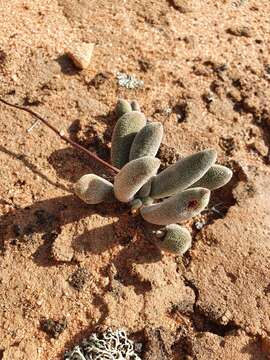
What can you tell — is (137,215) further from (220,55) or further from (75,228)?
(220,55)

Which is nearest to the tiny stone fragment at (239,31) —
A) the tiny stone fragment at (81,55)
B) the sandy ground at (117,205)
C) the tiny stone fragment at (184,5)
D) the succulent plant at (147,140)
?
the sandy ground at (117,205)

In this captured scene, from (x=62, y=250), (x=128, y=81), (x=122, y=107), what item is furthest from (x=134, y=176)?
(x=128, y=81)

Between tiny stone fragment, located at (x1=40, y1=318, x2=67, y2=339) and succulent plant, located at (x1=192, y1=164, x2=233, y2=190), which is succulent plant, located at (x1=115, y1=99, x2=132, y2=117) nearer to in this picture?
succulent plant, located at (x1=192, y1=164, x2=233, y2=190)

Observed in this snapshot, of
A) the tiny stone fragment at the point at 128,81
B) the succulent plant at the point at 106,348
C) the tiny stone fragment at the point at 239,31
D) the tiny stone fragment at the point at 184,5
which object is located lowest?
the succulent plant at the point at 106,348

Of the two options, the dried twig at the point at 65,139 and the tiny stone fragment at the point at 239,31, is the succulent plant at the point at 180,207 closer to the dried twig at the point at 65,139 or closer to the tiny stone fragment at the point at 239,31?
the dried twig at the point at 65,139

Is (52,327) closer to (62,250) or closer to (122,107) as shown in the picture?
(62,250)

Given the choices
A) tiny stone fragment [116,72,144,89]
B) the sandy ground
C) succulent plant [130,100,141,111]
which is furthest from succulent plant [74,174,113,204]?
tiny stone fragment [116,72,144,89]

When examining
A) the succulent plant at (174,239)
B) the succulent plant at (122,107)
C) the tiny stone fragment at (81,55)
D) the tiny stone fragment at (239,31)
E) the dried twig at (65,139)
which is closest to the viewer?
the succulent plant at (174,239)
